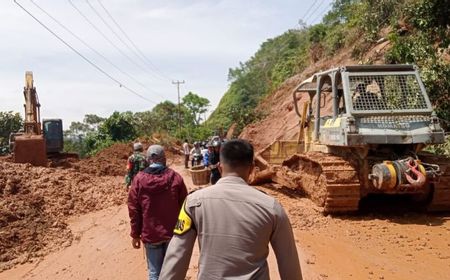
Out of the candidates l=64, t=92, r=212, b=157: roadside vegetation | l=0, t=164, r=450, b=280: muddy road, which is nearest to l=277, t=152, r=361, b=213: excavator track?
l=0, t=164, r=450, b=280: muddy road

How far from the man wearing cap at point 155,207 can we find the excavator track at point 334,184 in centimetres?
439

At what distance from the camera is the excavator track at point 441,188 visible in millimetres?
8594

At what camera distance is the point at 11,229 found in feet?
30.0

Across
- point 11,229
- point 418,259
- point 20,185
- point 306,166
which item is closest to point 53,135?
point 20,185

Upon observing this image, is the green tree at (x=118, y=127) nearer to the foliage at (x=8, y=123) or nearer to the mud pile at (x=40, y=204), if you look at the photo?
the foliage at (x=8, y=123)

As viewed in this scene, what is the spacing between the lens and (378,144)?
8.84 m

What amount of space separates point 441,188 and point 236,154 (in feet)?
23.1

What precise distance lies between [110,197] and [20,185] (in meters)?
2.16

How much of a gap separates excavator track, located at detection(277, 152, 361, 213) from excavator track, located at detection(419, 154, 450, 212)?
1.36 metres

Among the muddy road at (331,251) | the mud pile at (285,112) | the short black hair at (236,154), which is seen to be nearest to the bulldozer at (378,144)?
the muddy road at (331,251)

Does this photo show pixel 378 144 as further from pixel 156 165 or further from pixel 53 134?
pixel 53 134

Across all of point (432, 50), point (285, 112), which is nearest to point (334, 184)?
point (432, 50)

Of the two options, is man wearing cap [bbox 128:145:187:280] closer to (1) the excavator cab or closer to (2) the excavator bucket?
(2) the excavator bucket

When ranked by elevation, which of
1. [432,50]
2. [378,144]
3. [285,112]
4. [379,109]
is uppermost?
[432,50]
